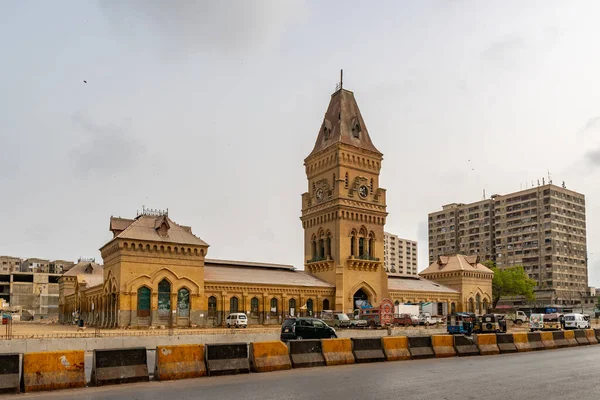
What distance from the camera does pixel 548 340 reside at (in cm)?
3064

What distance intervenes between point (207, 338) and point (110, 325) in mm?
22089

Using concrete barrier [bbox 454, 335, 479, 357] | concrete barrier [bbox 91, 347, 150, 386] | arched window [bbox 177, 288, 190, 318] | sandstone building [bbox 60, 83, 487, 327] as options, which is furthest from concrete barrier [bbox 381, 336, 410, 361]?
arched window [bbox 177, 288, 190, 318]

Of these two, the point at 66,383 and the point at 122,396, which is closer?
the point at 122,396

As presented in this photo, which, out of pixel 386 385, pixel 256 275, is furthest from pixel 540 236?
pixel 386 385

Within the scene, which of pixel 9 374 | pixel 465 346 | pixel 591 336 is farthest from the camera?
pixel 591 336

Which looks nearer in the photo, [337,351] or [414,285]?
[337,351]

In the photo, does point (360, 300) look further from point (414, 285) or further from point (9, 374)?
point (9, 374)

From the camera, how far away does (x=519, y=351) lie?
27938 millimetres

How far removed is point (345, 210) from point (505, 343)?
40.1m

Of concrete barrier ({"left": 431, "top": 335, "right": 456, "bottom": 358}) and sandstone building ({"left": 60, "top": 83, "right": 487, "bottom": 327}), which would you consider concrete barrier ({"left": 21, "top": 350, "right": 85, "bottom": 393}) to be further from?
sandstone building ({"left": 60, "top": 83, "right": 487, "bottom": 327})

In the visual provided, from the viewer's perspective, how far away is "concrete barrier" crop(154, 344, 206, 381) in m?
17.2

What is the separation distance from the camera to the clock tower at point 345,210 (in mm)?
66625

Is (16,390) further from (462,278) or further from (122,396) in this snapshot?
(462,278)

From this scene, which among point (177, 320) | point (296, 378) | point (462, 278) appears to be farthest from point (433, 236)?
point (296, 378)
